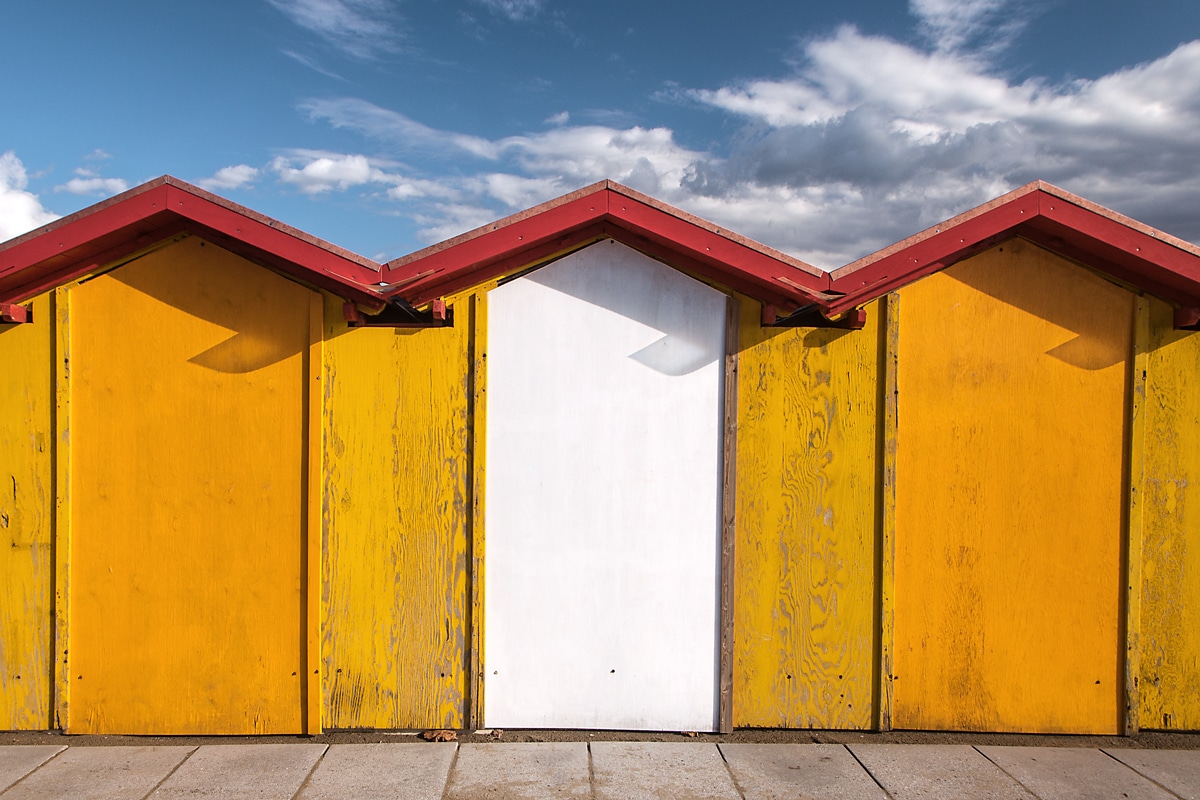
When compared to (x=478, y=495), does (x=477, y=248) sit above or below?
above

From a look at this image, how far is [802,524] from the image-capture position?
4863 mm

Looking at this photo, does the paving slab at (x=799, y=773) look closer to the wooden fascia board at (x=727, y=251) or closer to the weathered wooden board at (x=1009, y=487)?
the weathered wooden board at (x=1009, y=487)

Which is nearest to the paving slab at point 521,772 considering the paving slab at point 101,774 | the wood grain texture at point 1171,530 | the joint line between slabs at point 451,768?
the joint line between slabs at point 451,768

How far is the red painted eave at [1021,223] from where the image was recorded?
179 inches

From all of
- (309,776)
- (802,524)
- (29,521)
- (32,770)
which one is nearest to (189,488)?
(29,521)

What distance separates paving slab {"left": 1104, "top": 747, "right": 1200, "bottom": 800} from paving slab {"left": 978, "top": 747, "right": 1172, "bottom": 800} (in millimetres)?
88

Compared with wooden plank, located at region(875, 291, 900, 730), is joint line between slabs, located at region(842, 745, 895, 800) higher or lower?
lower

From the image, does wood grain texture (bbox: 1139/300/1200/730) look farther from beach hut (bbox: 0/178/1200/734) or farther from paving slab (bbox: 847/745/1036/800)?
paving slab (bbox: 847/745/1036/800)

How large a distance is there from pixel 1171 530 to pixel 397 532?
5.12 meters

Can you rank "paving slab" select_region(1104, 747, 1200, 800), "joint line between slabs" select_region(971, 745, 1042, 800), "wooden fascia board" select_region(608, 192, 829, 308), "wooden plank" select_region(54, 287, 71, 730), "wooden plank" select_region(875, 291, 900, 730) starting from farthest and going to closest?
1. "wooden plank" select_region(875, 291, 900, 730)
2. "wooden plank" select_region(54, 287, 71, 730)
3. "wooden fascia board" select_region(608, 192, 829, 308)
4. "paving slab" select_region(1104, 747, 1200, 800)
5. "joint line between slabs" select_region(971, 745, 1042, 800)

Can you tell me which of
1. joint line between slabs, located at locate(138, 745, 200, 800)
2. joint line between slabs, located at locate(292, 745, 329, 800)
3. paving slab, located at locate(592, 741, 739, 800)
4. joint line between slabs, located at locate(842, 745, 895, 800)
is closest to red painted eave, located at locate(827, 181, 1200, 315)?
joint line between slabs, located at locate(842, 745, 895, 800)

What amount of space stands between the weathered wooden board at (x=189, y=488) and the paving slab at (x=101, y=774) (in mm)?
293

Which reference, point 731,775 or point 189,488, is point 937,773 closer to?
point 731,775

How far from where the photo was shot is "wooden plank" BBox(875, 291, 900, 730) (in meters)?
4.81
